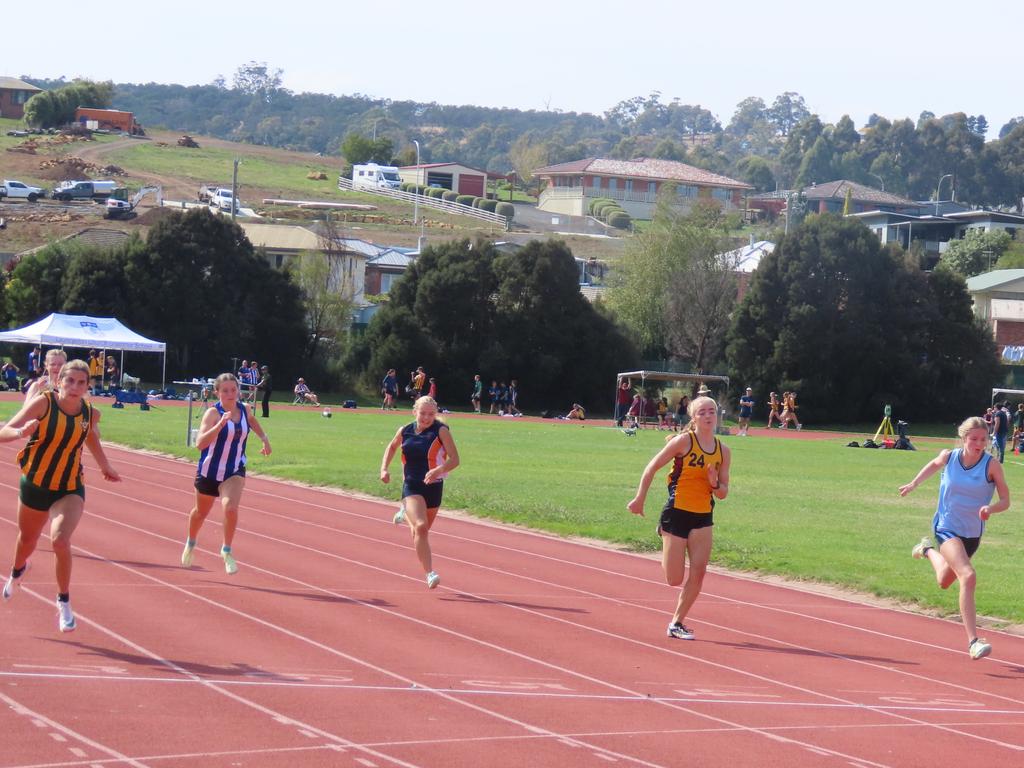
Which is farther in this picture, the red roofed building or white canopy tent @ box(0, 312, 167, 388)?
the red roofed building

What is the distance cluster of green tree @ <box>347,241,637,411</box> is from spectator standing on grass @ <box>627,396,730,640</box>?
46.1m

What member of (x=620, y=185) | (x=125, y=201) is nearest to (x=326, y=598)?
(x=125, y=201)

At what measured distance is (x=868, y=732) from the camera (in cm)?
808

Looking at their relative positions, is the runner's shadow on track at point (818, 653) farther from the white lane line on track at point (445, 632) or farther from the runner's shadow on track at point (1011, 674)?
the white lane line on track at point (445, 632)

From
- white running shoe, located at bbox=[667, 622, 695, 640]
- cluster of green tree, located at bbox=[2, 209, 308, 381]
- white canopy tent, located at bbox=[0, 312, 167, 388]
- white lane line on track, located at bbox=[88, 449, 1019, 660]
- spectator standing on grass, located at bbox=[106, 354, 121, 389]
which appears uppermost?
cluster of green tree, located at bbox=[2, 209, 308, 381]

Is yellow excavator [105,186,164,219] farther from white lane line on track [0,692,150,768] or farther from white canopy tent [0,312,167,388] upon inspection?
white lane line on track [0,692,150,768]

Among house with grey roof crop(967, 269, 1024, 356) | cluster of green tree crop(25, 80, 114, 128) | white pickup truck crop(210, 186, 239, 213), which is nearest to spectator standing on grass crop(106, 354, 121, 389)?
house with grey roof crop(967, 269, 1024, 356)

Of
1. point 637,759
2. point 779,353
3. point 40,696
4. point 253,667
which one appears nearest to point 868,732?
point 637,759

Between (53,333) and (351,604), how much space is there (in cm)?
3269

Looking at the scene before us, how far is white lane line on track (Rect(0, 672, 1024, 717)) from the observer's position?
8.34 m

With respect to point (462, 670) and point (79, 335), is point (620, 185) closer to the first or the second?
point (79, 335)

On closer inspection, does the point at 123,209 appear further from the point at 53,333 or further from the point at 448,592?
the point at 448,592

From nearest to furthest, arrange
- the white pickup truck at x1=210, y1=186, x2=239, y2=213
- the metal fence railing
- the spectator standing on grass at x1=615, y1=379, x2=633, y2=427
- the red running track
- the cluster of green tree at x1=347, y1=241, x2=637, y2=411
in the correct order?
the red running track < the spectator standing on grass at x1=615, y1=379, x2=633, y2=427 < the cluster of green tree at x1=347, y1=241, x2=637, y2=411 < the white pickup truck at x1=210, y1=186, x2=239, y2=213 < the metal fence railing

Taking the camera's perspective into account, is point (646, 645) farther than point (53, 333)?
No
